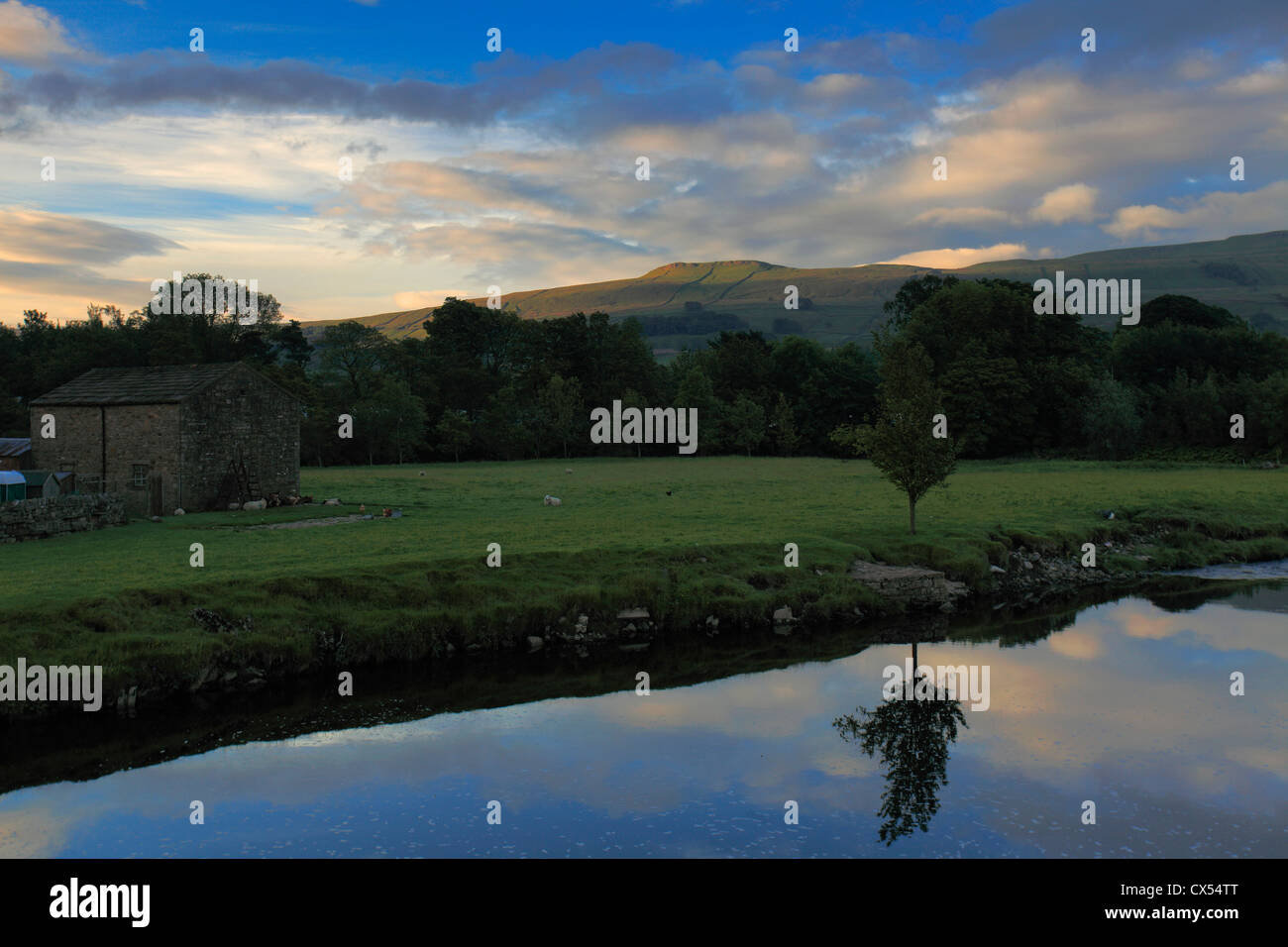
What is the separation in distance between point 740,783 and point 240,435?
34.8 m

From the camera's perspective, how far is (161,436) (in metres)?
39.9

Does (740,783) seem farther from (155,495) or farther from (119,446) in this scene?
(119,446)

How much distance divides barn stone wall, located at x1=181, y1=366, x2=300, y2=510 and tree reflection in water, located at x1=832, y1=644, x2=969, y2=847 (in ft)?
108

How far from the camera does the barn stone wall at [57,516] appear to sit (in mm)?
31000

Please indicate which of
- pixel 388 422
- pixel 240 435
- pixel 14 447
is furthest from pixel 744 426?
pixel 14 447

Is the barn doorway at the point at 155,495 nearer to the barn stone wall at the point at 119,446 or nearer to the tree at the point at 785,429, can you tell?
the barn stone wall at the point at 119,446

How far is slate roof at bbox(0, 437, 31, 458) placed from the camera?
4006 cm

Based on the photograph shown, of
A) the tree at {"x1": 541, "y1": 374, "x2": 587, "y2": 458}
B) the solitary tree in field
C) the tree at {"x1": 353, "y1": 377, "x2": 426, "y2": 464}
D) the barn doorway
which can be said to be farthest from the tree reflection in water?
the tree at {"x1": 541, "y1": 374, "x2": 587, "y2": 458}

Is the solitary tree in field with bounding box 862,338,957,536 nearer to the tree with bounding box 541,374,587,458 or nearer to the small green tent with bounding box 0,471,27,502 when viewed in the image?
the small green tent with bounding box 0,471,27,502

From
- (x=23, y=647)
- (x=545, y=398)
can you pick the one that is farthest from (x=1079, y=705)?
(x=545, y=398)

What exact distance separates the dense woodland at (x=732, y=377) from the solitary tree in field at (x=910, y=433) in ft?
107

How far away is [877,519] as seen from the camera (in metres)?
37.1

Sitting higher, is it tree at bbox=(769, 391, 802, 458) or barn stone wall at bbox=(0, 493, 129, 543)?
tree at bbox=(769, 391, 802, 458)
